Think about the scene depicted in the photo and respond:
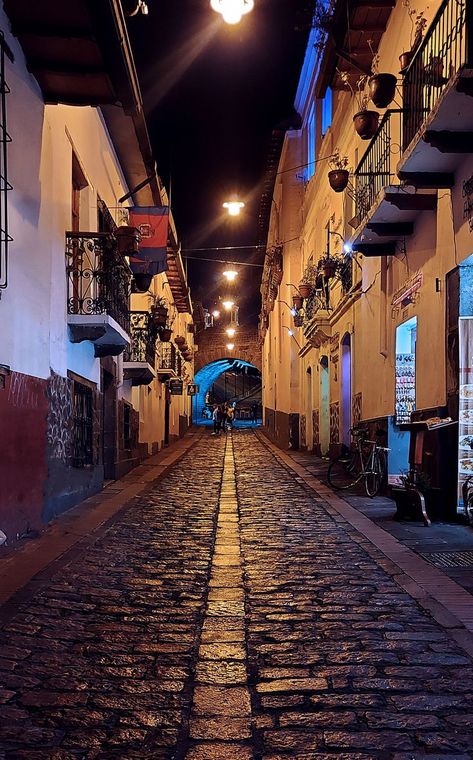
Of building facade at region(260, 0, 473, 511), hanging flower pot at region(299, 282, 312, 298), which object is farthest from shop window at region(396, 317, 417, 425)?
hanging flower pot at region(299, 282, 312, 298)

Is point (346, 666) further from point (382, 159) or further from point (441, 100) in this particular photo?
point (382, 159)

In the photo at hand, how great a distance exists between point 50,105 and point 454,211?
5.63 m

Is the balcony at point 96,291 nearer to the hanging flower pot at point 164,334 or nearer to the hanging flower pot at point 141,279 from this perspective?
the hanging flower pot at point 141,279

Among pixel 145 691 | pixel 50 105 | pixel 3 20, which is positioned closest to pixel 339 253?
pixel 50 105

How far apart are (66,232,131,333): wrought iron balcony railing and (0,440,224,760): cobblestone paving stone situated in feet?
15.1

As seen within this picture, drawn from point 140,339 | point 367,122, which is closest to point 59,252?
point 367,122

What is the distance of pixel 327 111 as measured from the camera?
66.3ft

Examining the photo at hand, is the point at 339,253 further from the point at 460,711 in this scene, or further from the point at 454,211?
the point at 460,711

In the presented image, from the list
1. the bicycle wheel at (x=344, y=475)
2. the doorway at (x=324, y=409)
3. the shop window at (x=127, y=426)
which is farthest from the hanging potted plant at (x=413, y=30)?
the doorway at (x=324, y=409)

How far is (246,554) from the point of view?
7.25 metres

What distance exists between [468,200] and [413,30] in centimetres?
407

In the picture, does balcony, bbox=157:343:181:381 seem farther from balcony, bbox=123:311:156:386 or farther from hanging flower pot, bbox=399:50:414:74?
hanging flower pot, bbox=399:50:414:74

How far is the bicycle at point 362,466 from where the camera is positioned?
12133 mm

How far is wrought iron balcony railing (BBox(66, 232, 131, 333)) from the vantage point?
35.2 feet
